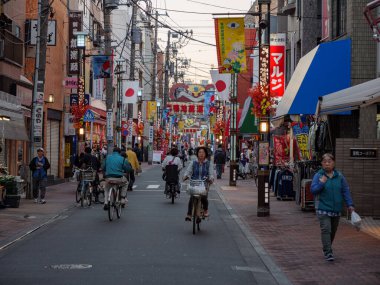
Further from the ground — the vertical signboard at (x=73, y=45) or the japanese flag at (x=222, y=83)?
the vertical signboard at (x=73, y=45)

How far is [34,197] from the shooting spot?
80.8ft

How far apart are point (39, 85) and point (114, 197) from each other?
28.6 feet

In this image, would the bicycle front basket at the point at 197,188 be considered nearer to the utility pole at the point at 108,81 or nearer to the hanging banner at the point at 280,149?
the hanging banner at the point at 280,149

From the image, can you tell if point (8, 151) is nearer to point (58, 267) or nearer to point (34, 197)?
point (34, 197)

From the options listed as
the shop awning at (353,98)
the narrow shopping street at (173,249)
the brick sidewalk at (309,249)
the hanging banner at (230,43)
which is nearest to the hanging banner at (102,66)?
the hanging banner at (230,43)

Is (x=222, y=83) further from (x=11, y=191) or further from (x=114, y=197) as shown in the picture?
(x=114, y=197)

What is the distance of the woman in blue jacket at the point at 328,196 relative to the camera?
11.6 meters

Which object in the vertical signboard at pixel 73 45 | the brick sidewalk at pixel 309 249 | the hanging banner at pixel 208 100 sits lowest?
the brick sidewalk at pixel 309 249

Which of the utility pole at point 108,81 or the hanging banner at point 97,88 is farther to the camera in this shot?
the hanging banner at point 97,88

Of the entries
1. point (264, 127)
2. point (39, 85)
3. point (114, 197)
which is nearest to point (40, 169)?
point (39, 85)

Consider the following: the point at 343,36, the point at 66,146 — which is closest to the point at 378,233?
the point at 343,36

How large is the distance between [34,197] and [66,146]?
57.1 ft

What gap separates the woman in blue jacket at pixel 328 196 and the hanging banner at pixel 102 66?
2573 cm

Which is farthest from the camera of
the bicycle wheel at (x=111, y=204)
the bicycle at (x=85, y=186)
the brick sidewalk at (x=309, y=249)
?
the bicycle at (x=85, y=186)
